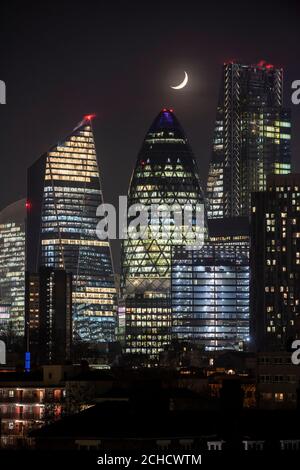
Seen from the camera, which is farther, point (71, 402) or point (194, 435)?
point (71, 402)

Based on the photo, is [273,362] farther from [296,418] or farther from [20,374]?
[296,418]

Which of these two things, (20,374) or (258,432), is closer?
(258,432)

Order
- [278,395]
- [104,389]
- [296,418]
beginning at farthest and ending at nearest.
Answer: [278,395] → [104,389] → [296,418]

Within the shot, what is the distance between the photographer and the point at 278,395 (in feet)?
508

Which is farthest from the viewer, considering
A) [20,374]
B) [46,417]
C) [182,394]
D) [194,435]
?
[20,374]

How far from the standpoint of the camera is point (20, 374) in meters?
135
